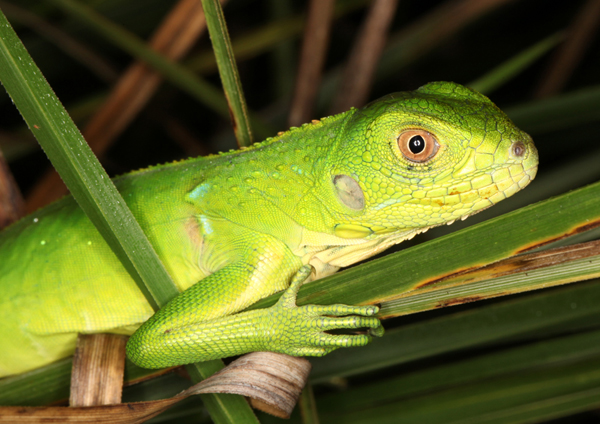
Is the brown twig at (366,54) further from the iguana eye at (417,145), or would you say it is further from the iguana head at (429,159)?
the iguana eye at (417,145)

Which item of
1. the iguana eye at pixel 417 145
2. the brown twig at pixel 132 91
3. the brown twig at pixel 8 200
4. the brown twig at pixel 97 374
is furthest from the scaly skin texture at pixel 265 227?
the brown twig at pixel 132 91

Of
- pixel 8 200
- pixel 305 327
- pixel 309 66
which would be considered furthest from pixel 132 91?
pixel 305 327

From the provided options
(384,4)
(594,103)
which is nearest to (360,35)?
(384,4)

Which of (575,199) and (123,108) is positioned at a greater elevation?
(123,108)

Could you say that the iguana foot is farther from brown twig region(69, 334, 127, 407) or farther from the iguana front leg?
brown twig region(69, 334, 127, 407)

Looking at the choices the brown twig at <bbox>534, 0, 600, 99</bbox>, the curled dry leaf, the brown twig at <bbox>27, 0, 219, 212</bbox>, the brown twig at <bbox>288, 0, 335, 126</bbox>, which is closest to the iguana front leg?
the curled dry leaf

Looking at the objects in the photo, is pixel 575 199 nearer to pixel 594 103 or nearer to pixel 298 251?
pixel 298 251
